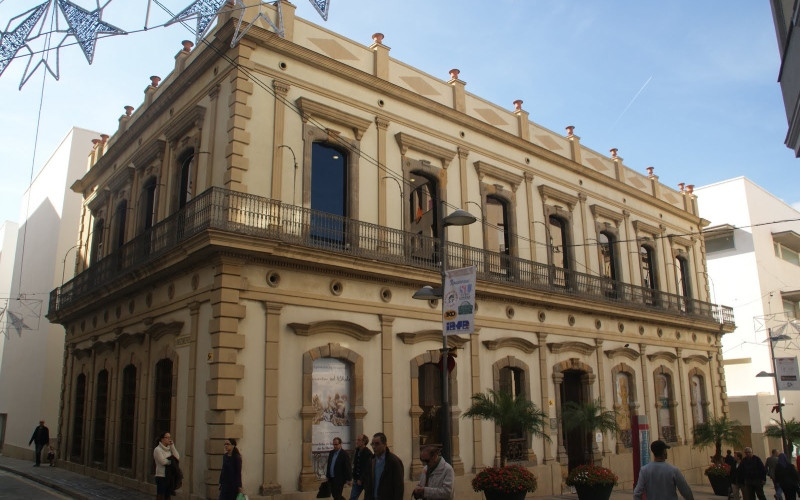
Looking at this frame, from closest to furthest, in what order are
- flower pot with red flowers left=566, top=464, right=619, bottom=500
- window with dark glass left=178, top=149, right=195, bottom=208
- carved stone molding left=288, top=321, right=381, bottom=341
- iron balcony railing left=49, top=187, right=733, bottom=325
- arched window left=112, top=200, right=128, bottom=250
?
1. iron balcony railing left=49, top=187, right=733, bottom=325
2. carved stone molding left=288, top=321, right=381, bottom=341
3. flower pot with red flowers left=566, top=464, right=619, bottom=500
4. window with dark glass left=178, top=149, right=195, bottom=208
5. arched window left=112, top=200, right=128, bottom=250

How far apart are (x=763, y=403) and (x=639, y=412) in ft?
47.1

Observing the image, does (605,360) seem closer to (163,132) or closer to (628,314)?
(628,314)

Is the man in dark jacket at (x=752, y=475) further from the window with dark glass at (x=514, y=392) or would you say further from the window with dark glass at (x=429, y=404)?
the window with dark glass at (x=429, y=404)

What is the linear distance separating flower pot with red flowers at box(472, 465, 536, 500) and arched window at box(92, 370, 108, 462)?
37.8 ft

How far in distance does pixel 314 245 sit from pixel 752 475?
12266 millimetres

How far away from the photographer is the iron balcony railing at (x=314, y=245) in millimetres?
14570

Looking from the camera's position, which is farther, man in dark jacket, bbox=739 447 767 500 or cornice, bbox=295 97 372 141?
man in dark jacket, bbox=739 447 767 500

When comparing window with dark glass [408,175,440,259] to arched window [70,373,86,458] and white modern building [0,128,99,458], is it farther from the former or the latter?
white modern building [0,128,99,458]

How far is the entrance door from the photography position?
21.5 meters

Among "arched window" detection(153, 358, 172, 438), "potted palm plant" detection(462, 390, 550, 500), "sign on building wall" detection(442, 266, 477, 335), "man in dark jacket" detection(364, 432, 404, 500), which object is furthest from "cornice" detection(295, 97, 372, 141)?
"man in dark jacket" detection(364, 432, 404, 500)

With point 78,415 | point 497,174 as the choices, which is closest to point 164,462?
point 78,415

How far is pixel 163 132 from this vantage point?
19.0 m

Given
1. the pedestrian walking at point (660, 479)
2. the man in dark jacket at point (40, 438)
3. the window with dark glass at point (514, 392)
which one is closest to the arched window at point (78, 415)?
the man in dark jacket at point (40, 438)

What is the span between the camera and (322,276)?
15594 millimetres
